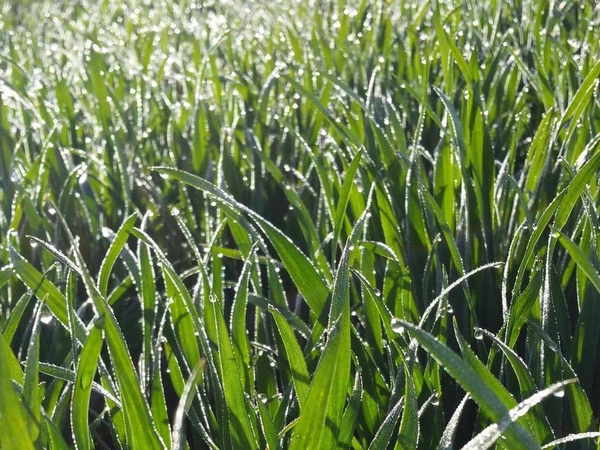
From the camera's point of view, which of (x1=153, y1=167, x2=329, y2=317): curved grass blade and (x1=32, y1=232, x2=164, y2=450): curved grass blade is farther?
(x1=153, y1=167, x2=329, y2=317): curved grass blade

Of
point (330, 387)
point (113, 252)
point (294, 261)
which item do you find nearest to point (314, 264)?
point (294, 261)

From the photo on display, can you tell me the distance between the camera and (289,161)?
122cm

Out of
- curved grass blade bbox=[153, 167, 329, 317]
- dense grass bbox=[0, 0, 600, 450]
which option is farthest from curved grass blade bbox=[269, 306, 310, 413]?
curved grass blade bbox=[153, 167, 329, 317]

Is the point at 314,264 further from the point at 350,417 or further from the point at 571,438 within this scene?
the point at 571,438

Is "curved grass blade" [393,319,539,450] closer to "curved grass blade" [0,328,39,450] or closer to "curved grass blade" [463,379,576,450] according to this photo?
"curved grass blade" [463,379,576,450]

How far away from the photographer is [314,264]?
84 cm

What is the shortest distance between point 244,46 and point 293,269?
1.18 m

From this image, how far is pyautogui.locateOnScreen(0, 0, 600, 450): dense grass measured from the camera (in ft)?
1.87

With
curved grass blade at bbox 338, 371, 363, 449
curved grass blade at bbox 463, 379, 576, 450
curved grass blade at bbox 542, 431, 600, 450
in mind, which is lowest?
curved grass blade at bbox 338, 371, 363, 449

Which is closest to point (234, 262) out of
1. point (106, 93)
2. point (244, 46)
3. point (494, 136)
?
point (494, 136)

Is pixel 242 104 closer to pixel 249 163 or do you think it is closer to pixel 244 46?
pixel 249 163

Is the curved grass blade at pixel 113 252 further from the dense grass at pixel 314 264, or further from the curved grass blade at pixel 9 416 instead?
the curved grass blade at pixel 9 416

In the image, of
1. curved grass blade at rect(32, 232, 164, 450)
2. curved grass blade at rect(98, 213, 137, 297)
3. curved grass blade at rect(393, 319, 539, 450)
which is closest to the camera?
curved grass blade at rect(393, 319, 539, 450)

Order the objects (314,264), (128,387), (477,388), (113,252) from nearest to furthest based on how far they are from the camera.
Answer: (477,388) < (128,387) < (113,252) < (314,264)
